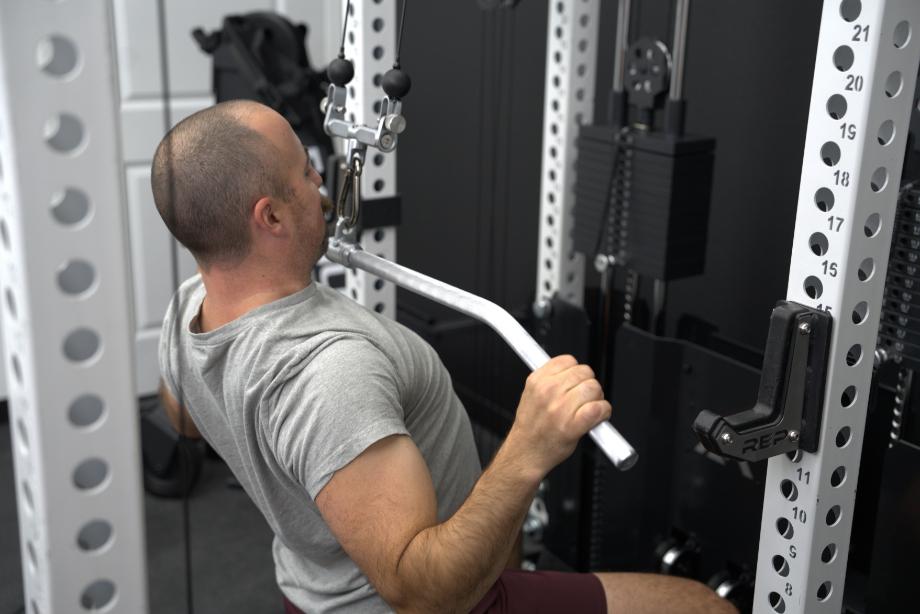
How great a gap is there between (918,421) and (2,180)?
4.70ft

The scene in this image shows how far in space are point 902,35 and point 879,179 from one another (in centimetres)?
17

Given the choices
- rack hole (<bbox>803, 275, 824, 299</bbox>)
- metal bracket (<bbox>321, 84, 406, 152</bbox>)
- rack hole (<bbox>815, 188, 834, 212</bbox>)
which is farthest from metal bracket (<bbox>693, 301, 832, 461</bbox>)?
metal bracket (<bbox>321, 84, 406, 152</bbox>)

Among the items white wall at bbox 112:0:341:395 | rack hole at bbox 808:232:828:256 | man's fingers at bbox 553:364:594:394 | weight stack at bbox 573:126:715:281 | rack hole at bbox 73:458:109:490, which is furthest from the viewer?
white wall at bbox 112:0:341:395

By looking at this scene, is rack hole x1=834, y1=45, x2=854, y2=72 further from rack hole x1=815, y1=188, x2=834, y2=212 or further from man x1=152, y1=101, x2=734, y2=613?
man x1=152, y1=101, x2=734, y2=613

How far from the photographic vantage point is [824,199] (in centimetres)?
117

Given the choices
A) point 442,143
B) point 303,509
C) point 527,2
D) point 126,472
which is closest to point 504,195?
point 442,143

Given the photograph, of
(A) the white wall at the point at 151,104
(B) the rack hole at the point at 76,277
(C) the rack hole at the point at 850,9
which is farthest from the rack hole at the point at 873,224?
(A) the white wall at the point at 151,104

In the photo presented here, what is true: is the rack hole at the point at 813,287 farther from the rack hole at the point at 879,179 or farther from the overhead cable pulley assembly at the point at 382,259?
the overhead cable pulley assembly at the point at 382,259

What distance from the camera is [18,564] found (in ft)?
8.23

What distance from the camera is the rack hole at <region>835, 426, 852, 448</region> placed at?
4.09ft

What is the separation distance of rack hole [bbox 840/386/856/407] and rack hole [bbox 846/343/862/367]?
0.11 ft

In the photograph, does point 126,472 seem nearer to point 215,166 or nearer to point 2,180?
point 2,180

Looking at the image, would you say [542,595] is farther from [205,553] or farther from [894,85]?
[205,553]

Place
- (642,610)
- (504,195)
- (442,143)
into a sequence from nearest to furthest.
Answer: (642,610) < (504,195) < (442,143)
